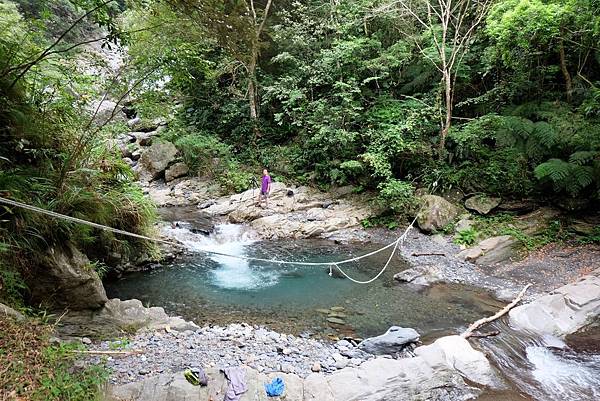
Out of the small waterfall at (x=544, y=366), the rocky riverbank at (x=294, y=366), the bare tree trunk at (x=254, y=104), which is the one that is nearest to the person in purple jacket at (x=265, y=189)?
the bare tree trunk at (x=254, y=104)

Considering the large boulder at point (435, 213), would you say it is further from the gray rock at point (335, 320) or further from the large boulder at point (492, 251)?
the gray rock at point (335, 320)

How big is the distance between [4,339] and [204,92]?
1590 cm

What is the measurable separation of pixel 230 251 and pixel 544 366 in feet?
22.8

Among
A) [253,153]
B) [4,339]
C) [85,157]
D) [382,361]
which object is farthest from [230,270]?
[253,153]

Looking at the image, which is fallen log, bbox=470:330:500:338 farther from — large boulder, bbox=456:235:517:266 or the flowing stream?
large boulder, bbox=456:235:517:266

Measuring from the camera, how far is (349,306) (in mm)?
6508

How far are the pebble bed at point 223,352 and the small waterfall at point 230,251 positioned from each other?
2.19 m

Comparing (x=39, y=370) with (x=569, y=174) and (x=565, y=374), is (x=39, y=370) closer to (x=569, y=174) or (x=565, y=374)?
(x=565, y=374)

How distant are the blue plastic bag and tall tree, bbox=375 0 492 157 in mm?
9256

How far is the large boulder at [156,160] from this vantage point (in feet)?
49.2

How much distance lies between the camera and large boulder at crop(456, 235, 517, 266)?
8297 millimetres

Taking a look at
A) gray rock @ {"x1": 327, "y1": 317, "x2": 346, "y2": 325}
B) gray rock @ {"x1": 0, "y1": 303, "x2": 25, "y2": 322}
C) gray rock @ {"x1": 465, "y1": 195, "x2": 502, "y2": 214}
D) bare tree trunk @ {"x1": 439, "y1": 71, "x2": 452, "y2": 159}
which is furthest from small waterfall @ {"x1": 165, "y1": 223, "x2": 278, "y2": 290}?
bare tree trunk @ {"x1": 439, "y1": 71, "x2": 452, "y2": 159}

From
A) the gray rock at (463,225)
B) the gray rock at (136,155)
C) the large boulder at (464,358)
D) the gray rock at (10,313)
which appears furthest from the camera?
the gray rock at (136,155)

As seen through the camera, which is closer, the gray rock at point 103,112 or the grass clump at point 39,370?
the grass clump at point 39,370
